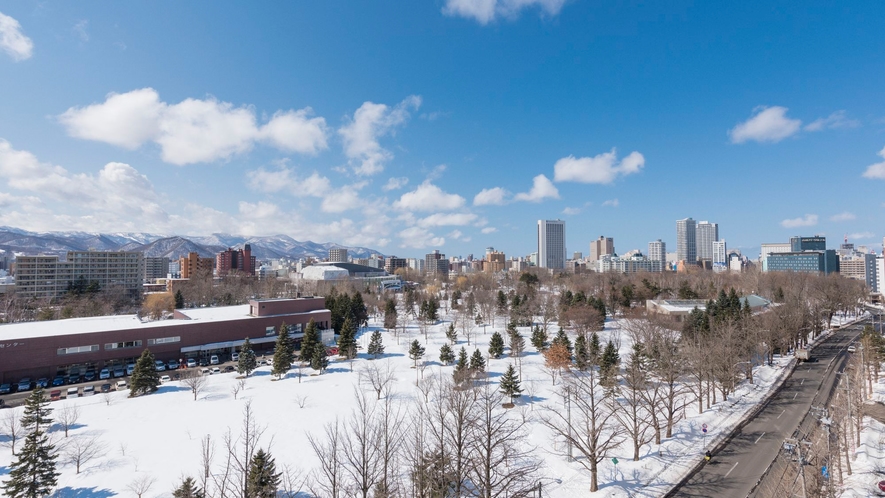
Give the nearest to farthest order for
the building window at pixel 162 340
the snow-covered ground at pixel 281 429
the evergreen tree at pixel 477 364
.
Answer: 1. the snow-covered ground at pixel 281 429
2. the evergreen tree at pixel 477 364
3. the building window at pixel 162 340

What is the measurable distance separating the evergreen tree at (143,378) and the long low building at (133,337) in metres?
8.60

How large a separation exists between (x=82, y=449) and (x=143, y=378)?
9.69 meters

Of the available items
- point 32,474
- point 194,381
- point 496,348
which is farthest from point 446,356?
point 32,474

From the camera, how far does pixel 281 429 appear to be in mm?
21312

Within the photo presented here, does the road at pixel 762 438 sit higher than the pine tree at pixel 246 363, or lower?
lower

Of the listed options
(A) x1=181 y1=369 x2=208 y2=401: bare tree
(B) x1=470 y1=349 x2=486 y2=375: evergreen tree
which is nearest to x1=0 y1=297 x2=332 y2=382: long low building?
(A) x1=181 y1=369 x2=208 y2=401: bare tree

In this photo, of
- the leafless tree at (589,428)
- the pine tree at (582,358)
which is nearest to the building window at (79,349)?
the leafless tree at (589,428)

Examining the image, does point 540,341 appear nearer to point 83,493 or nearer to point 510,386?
point 510,386

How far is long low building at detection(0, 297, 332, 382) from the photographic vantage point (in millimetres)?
30188

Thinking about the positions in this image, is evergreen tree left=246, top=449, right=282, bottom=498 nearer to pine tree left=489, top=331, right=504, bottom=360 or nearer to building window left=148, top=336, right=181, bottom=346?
pine tree left=489, top=331, right=504, bottom=360

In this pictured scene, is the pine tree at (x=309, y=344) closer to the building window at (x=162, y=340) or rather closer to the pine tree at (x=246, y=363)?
the pine tree at (x=246, y=363)

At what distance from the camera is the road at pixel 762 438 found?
653 inches

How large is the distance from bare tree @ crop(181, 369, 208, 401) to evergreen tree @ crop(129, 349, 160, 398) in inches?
75.0

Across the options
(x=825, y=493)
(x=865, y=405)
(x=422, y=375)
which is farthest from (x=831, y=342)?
(x=422, y=375)
